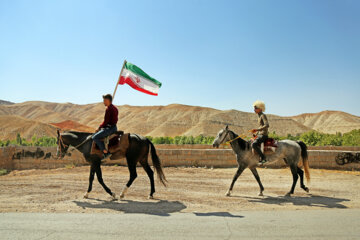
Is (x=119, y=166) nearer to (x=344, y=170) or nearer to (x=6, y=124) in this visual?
(x=344, y=170)

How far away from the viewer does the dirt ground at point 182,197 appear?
719cm

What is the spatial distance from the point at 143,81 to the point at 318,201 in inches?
281

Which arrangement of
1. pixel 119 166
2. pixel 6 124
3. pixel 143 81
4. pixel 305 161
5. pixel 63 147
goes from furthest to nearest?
pixel 6 124 → pixel 119 166 → pixel 143 81 → pixel 305 161 → pixel 63 147

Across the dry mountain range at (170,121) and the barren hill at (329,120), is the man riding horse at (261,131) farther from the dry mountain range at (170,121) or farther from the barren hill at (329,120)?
the barren hill at (329,120)

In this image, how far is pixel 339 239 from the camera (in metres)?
4.62

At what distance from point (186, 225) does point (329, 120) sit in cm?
13182

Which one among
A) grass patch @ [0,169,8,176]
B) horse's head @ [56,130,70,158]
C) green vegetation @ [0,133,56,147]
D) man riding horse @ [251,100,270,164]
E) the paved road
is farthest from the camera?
green vegetation @ [0,133,56,147]

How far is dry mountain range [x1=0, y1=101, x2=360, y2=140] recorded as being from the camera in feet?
218

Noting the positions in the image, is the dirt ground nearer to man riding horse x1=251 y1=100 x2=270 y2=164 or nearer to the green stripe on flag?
man riding horse x1=251 y1=100 x2=270 y2=164

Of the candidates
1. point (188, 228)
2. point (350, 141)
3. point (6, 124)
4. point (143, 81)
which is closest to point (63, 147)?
point (143, 81)

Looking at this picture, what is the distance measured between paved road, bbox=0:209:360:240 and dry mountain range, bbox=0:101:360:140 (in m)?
51.3

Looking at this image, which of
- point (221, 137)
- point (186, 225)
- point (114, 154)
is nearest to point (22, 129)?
point (114, 154)

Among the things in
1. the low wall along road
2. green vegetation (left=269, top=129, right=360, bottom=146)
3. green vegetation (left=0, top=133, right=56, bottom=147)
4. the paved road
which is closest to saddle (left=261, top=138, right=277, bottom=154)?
the paved road

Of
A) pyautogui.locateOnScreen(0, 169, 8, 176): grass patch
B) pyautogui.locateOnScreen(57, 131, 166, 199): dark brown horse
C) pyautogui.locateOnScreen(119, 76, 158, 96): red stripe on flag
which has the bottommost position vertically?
pyautogui.locateOnScreen(0, 169, 8, 176): grass patch
